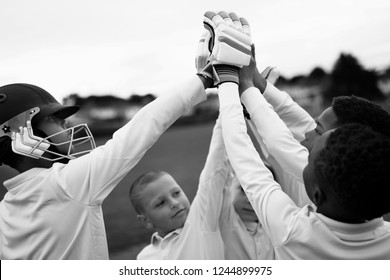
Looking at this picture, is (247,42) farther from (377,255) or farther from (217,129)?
(377,255)

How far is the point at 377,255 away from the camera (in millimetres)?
1626

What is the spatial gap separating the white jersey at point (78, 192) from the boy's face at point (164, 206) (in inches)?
22.4

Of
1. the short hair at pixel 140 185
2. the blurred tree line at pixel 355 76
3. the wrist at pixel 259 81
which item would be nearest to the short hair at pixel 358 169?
the wrist at pixel 259 81

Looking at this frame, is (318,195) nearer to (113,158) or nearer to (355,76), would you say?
(113,158)

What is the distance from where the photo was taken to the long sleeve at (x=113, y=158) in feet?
6.02

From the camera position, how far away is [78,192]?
1848mm

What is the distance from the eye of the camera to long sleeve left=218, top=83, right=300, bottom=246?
1.64 m

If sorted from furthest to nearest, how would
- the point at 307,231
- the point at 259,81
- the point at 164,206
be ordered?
the point at 164,206 < the point at 259,81 < the point at 307,231

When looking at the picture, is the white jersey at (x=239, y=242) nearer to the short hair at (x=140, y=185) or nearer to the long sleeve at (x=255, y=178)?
the short hair at (x=140, y=185)

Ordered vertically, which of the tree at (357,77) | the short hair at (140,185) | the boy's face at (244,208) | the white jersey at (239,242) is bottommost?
the tree at (357,77)

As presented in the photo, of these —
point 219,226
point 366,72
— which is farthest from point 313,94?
Result: point 219,226

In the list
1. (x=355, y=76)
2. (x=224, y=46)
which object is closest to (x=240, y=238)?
(x=224, y=46)

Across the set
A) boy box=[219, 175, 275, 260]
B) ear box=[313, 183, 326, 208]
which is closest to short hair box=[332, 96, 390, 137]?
ear box=[313, 183, 326, 208]

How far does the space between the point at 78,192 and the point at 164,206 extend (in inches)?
30.8
